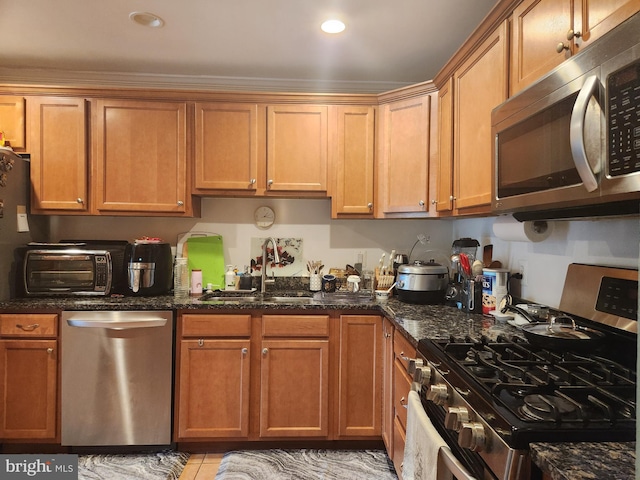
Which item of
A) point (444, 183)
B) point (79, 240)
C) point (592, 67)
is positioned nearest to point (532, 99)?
point (592, 67)

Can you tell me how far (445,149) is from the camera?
224 cm

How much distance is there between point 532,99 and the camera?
4.14 feet

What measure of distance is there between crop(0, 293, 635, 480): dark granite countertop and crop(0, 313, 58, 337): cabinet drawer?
0.13ft

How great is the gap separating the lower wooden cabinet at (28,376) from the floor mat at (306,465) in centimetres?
109

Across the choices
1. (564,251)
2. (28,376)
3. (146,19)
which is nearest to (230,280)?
(28,376)

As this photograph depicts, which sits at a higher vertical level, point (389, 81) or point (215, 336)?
point (389, 81)

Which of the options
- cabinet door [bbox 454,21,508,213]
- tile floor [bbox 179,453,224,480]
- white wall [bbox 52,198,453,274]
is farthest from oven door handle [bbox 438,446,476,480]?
white wall [bbox 52,198,453,274]

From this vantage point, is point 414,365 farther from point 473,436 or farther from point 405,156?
point 405,156

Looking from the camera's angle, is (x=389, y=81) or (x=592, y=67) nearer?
(x=592, y=67)

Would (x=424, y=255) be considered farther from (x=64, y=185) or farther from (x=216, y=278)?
(x=64, y=185)

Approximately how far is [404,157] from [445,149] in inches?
13.3

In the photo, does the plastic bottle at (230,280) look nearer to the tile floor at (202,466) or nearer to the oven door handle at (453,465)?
the tile floor at (202,466)

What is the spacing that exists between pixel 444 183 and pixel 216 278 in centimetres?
173

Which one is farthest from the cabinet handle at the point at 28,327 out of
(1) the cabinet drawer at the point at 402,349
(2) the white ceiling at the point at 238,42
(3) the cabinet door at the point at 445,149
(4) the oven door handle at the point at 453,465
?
(3) the cabinet door at the point at 445,149
